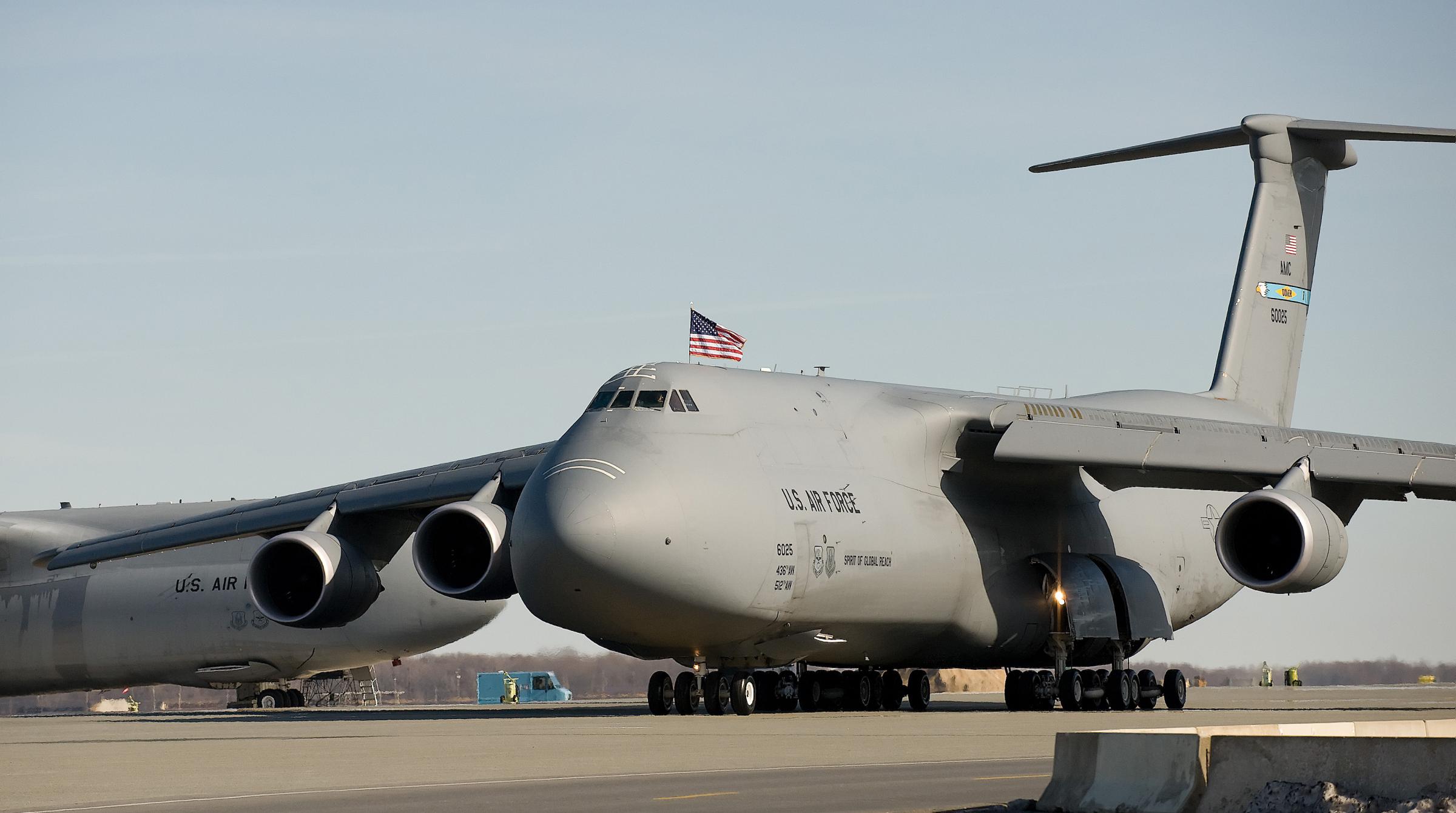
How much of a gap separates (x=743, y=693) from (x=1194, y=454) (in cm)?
643

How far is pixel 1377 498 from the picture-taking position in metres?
23.7

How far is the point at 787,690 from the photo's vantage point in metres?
20.2

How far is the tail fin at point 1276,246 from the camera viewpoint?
28.0 meters

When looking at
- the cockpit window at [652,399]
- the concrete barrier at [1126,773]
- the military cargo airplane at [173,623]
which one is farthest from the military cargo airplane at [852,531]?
the concrete barrier at [1126,773]

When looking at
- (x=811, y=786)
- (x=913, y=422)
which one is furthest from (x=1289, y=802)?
(x=913, y=422)

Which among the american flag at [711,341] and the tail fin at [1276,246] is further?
the tail fin at [1276,246]

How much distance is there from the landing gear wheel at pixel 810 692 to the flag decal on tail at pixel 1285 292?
37.6ft

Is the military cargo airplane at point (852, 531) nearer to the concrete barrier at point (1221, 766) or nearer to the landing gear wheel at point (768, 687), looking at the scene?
the landing gear wheel at point (768, 687)

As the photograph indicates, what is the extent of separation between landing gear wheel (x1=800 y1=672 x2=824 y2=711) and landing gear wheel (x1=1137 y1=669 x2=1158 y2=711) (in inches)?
162

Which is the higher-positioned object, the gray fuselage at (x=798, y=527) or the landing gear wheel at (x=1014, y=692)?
the gray fuselage at (x=798, y=527)

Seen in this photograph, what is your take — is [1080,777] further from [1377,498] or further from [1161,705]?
[1161,705]

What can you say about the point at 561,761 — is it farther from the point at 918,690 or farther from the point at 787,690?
the point at 918,690

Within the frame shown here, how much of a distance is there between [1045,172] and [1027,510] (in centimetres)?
1008

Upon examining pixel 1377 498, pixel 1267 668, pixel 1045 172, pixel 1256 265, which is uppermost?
pixel 1045 172
